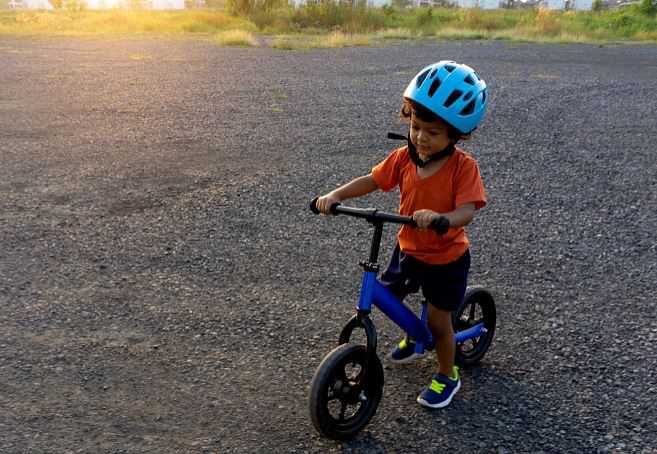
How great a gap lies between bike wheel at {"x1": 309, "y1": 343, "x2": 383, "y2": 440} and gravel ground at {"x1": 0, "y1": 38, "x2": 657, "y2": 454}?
0.09 meters

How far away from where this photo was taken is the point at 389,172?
3.02 metres

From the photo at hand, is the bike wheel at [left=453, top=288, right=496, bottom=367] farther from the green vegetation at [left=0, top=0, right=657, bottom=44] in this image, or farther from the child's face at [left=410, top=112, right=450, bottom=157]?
the green vegetation at [left=0, top=0, right=657, bottom=44]

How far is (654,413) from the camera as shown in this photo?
3.20 metres

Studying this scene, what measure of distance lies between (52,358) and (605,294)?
3.34 meters

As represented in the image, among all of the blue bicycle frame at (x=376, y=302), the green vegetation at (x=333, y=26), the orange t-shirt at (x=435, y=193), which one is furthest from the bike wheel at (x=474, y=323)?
the green vegetation at (x=333, y=26)

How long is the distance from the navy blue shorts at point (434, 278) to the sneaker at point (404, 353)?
464 mm

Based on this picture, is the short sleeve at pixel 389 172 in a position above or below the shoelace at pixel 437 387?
above

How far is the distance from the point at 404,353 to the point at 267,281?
1.28 metres

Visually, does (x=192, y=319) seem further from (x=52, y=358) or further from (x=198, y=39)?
(x=198, y=39)

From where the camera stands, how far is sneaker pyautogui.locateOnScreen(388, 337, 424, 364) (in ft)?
11.5

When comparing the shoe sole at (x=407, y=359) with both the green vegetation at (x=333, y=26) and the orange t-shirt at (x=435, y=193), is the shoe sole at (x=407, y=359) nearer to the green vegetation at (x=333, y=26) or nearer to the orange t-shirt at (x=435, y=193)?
the orange t-shirt at (x=435, y=193)

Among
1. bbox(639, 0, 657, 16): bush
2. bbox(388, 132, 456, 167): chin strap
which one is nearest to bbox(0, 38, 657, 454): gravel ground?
bbox(388, 132, 456, 167): chin strap

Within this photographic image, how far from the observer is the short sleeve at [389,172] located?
3.01m

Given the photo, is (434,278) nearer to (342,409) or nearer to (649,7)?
(342,409)
